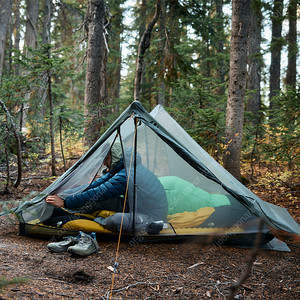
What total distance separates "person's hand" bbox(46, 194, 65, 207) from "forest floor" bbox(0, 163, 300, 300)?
1.54ft

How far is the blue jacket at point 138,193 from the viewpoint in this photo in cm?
Result: 346

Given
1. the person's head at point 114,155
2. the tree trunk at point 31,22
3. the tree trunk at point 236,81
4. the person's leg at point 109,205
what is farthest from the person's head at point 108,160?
the tree trunk at point 31,22

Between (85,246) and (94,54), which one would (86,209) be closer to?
(85,246)

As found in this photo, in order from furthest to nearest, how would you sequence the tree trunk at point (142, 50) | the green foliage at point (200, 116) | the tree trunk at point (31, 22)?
1. the tree trunk at point (31, 22)
2. the tree trunk at point (142, 50)
3. the green foliage at point (200, 116)

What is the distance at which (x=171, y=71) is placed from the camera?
9000mm

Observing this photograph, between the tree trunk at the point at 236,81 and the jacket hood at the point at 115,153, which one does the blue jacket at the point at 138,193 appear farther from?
the tree trunk at the point at 236,81

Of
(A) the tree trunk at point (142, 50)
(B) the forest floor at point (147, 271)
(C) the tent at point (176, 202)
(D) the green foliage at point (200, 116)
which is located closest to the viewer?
(B) the forest floor at point (147, 271)

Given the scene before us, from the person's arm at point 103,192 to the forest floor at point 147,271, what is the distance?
545mm

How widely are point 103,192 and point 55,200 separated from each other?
24.8 inches

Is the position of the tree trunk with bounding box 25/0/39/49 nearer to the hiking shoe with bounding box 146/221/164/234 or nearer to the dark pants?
the dark pants

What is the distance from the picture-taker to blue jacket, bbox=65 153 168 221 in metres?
3.46

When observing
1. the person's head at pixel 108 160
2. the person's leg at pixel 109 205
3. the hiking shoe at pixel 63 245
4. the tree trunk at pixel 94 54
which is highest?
the tree trunk at pixel 94 54

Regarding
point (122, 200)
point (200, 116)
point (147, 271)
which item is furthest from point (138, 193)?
point (200, 116)

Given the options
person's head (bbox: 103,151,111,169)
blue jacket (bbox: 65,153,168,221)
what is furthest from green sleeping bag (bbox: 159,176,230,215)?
person's head (bbox: 103,151,111,169)
